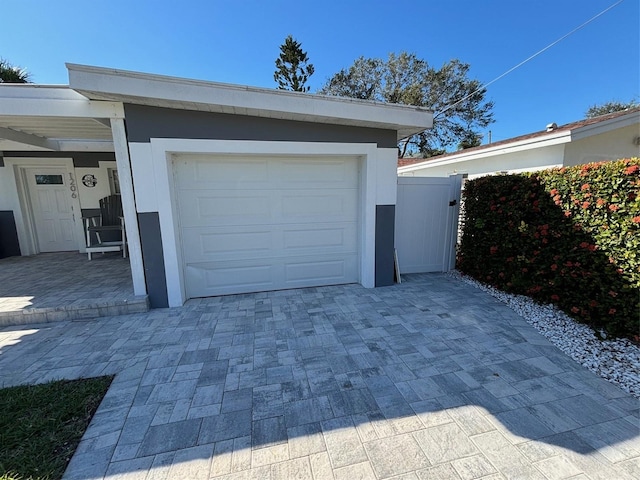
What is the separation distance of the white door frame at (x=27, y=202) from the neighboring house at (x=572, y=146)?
10.3 m

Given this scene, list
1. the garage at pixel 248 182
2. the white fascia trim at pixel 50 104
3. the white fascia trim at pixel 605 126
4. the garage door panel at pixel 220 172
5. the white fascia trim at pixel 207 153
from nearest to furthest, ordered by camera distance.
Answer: the white fascia trim at pixel 50 104 → the garage at pixel 248 182 → the white fascia trim at pixel 207 153 → the garage door panel at pixel 220 172 → the white fascia trim at pixel 605 126

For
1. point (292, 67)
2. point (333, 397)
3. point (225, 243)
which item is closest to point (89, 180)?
point (225, 243)

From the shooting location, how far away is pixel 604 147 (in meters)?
5.87

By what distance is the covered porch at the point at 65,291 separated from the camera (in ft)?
11.0

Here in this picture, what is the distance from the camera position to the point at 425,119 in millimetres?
3885

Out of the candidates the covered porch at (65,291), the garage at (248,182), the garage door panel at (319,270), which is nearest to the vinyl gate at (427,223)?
the garage at (248,182)

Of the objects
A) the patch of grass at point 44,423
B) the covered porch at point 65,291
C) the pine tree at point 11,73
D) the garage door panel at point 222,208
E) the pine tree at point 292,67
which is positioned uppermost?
the pine tree at point 292,67

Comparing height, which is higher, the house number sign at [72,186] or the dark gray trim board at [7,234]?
the house number sign at [72,186]

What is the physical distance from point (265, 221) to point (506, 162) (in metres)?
6.65

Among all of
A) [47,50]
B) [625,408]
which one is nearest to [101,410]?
[625,408]

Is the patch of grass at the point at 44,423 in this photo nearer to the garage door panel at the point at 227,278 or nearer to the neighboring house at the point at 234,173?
the neighboring house at the point at 234,173

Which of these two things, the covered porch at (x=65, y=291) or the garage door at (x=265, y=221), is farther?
the garage door at (x=265, y=221)

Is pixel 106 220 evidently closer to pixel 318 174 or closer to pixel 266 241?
pixel 266 241

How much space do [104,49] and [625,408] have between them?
9530 millimetres
